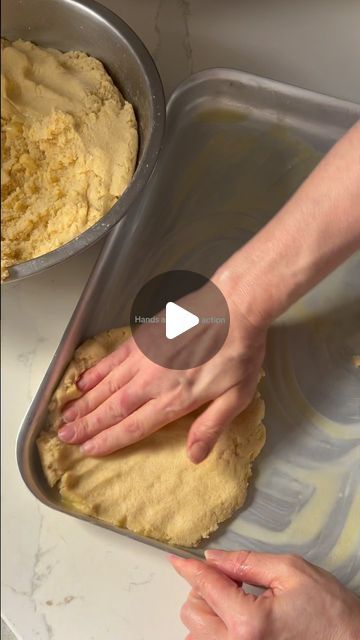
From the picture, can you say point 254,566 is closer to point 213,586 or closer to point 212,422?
point 213,586

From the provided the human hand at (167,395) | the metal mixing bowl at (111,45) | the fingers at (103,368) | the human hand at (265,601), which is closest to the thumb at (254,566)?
the human hand at (265,601)

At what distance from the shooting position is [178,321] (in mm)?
781

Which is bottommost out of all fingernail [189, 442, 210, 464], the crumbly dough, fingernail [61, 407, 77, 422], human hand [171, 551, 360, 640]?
human hand [171, 551, 360, 640]

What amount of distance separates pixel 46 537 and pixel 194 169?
47 cm

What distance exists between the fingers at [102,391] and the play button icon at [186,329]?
0.08ft

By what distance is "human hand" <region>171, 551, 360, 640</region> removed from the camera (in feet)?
2.20

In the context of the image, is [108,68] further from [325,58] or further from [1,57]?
[325,58]

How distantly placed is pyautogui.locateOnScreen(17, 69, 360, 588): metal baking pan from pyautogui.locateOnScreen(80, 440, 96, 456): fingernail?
0.17 ft

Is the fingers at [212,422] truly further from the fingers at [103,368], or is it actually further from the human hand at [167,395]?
the fingers at [103,368]

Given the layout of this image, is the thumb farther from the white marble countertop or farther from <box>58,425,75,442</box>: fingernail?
<box>58,425,75,442</box>: fingernail

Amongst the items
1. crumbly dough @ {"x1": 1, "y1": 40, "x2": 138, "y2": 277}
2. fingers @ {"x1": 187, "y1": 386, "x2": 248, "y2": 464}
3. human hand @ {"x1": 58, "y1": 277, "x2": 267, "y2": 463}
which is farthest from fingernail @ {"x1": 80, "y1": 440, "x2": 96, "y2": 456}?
crumbly dough @ {"x1": 1, "y1": 40, "x2": 138, "y2": 277}

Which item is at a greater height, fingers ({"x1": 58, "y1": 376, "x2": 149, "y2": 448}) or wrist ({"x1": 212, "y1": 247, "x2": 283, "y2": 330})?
wrist ({"x1": 212, "y1": 247, "x2": 283, "y2": 330})

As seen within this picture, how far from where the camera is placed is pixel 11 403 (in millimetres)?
827

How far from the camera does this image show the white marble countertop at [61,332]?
0.76 metres
